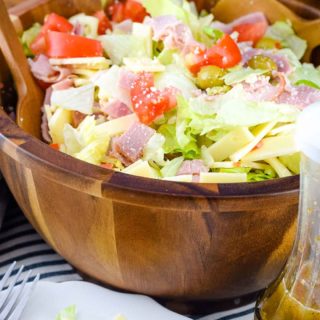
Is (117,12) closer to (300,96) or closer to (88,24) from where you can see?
(88,24)

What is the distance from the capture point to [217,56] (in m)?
1.63

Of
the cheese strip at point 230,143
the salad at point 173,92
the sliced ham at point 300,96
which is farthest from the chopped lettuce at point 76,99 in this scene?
the sliced ham at point 300,96

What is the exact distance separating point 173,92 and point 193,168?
0.74 ft

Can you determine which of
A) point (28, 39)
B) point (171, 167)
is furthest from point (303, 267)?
point (28, 39)

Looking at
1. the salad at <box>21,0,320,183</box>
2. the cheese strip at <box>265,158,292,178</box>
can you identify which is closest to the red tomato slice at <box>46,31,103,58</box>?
the salad at <box>21,0,320,183</box>

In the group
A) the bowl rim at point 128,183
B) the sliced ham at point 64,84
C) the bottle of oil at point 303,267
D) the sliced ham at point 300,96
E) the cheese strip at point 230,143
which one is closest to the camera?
the bottle of oil at point 303,267

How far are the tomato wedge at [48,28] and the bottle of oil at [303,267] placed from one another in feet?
2.99

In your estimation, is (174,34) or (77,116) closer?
(77,116)

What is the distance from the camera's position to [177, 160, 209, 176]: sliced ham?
137cm

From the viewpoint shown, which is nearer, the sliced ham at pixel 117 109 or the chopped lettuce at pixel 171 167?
the chopped lettuce at pixel 171 167

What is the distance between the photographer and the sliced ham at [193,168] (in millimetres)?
1368

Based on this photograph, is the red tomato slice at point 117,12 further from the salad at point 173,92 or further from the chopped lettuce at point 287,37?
the chopped lettuce at point 287,37

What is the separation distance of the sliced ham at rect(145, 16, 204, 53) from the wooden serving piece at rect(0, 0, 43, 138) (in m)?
0.36

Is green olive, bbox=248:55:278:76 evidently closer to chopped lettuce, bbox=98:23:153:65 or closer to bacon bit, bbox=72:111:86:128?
chopped lettuce, bbox=98:23:153:65
